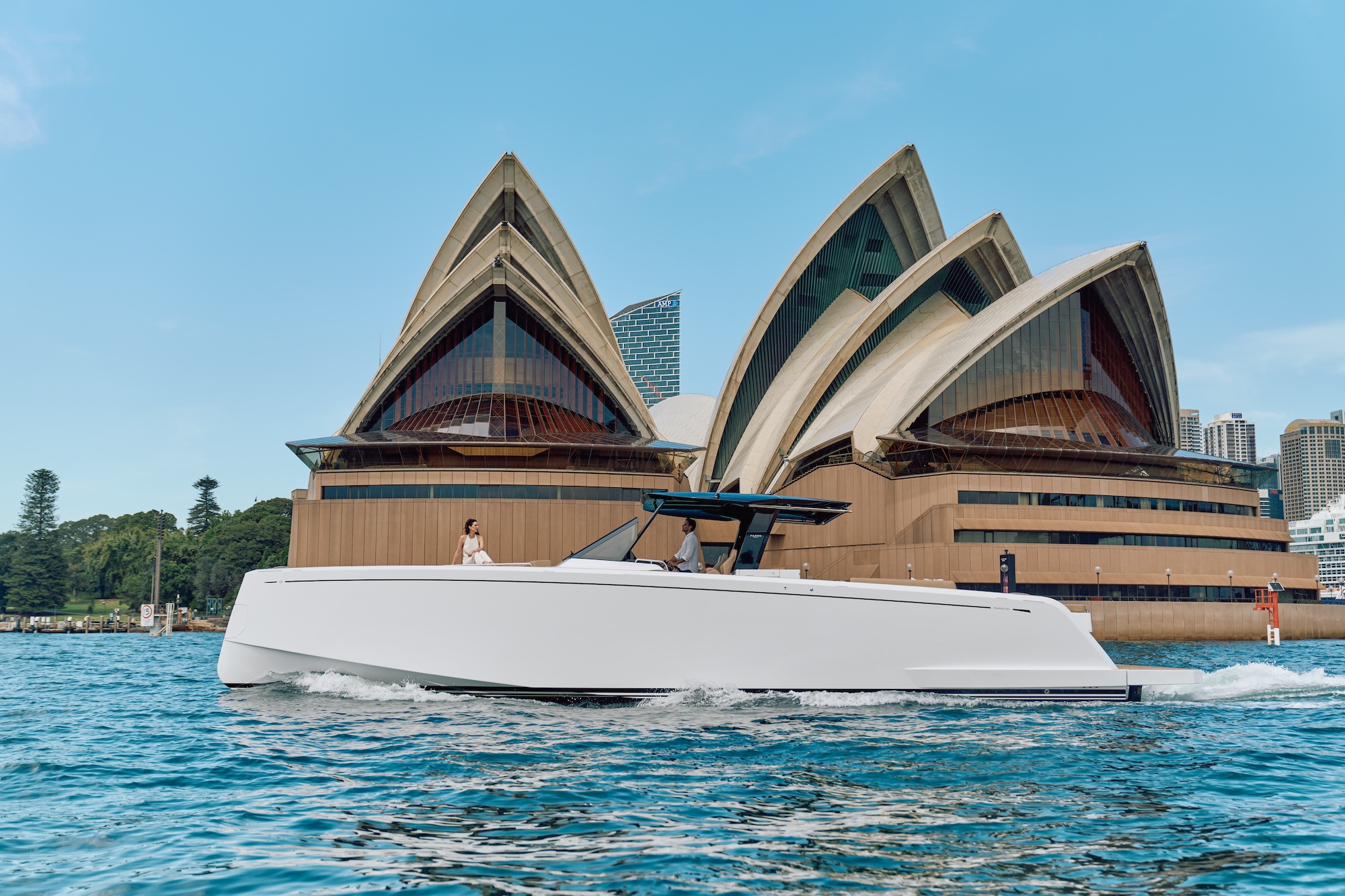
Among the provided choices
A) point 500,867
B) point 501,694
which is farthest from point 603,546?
point 500,867

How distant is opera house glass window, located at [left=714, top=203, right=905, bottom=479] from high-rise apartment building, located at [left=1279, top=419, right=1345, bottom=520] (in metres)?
147

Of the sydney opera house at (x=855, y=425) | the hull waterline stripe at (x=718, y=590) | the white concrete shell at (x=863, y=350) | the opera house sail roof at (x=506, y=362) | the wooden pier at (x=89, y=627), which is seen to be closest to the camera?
the hull waterline stripe at (x=718, y=590)

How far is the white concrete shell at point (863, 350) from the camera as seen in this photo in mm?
39719

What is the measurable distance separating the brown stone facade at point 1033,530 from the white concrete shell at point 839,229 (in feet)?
28.9

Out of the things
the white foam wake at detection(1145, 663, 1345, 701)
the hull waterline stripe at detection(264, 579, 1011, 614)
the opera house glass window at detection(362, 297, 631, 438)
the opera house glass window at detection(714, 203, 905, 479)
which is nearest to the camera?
the hull waterline stripe at detection(264, 579, 1011, 614)

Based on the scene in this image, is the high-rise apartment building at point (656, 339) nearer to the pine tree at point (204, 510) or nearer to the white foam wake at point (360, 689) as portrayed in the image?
the pine tree at point (204, 510)

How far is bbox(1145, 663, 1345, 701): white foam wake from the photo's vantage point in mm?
10828

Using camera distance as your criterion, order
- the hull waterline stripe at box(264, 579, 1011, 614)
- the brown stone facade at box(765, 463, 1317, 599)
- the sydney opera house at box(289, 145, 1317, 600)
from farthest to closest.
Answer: the sydney opera house at box(289, 145, 1317, 600), the brown stone facade at box(765, 463, 1317, 599), the hull waterline stripe at box(264, 579, 1011, 614)

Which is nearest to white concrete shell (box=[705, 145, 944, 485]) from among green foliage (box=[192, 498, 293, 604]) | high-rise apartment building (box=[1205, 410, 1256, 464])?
green foliage (box=[192, 498, 293, 604])

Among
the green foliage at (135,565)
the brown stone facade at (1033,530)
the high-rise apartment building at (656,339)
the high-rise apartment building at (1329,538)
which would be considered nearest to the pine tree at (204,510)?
the green foliage at (135,565)

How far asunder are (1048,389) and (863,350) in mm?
8277

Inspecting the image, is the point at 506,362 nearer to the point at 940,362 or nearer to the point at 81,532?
the point at 940,362

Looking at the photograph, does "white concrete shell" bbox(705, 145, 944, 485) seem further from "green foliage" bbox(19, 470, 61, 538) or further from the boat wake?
"green foliage" bbox(19, 470, 61, 538)

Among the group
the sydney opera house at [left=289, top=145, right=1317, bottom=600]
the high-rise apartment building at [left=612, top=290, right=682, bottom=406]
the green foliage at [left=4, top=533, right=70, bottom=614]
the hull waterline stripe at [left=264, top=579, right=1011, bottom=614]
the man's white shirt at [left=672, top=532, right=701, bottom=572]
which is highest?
the high-rise apartment building at [left=612, top=290, right=682, bottom=406]
